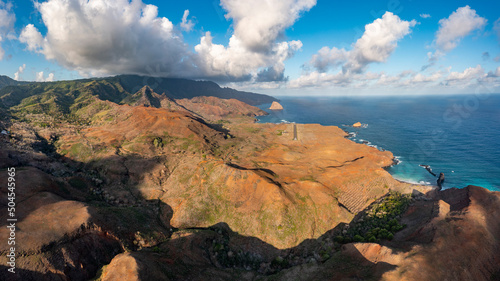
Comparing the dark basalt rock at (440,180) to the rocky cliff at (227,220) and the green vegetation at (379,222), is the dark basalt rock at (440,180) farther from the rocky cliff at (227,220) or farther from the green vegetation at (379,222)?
the green vegetation at (379,222)

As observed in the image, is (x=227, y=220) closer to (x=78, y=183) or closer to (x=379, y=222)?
(x=379, y=222)

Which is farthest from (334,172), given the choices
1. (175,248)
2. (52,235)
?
(52,235)

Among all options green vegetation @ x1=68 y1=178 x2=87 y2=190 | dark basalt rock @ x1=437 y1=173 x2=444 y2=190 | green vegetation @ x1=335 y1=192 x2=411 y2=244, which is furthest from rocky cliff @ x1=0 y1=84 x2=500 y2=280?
dark basalt rock @ x1=437 y1=173 x2=444 y2=190

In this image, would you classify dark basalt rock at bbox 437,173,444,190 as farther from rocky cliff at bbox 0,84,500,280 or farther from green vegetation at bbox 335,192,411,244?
green vegetation at bbox 335,192,411,244

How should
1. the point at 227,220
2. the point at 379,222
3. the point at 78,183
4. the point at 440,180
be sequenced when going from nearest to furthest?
the point at 379,222 → the point at 227,220 → the point at 78,183 → the point at 440,180

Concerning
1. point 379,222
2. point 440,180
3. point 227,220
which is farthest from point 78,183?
point 440,180

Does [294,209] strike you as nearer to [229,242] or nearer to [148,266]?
[229,242]

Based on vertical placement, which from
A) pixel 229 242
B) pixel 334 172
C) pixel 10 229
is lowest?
pixel 229 242

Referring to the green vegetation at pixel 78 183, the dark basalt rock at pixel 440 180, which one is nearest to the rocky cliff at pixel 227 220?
the green vegetation at pixel 78 183
